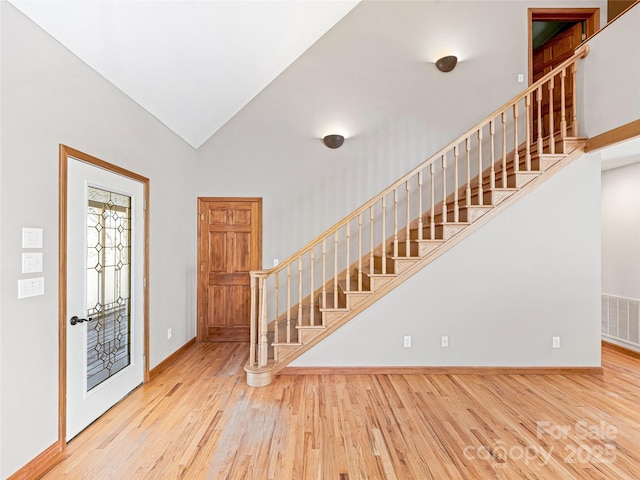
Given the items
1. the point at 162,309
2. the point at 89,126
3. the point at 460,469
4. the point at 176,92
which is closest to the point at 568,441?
the point at 460,469

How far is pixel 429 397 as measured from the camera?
2.98 meters

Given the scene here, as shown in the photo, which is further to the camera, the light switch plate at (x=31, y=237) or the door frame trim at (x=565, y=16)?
the door frame trim at (x=565, y=16)

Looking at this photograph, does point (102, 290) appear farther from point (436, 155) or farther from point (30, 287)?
point (436, 155)

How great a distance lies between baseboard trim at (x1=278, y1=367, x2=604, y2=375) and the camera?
3490 millimetres

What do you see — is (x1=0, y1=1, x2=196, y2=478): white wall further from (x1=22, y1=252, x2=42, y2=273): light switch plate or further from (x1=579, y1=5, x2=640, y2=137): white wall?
(x1=579, y1=5, x2=640, y2=137): white wall

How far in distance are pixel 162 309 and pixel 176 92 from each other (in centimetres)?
227

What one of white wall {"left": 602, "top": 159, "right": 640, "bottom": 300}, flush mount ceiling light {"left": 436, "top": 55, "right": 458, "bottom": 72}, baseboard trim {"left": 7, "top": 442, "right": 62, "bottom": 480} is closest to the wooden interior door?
baseboard trim {"left": 7, "top": 442, "right": 62, "bottom": 480}

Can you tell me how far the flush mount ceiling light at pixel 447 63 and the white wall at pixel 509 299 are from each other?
79.4 inches

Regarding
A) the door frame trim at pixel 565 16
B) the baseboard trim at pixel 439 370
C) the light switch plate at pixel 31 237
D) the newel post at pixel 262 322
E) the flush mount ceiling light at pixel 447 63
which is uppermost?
the door frame trim at pixel 565 16

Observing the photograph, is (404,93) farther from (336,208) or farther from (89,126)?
(89,126)

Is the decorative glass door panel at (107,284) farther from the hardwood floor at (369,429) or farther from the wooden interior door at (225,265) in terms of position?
the wooden interior door at (225,265)

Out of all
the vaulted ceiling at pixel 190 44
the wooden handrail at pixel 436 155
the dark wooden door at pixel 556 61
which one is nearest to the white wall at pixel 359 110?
the vaulted ceiling at pixel 190 44

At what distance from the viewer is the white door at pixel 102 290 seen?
2.36 m

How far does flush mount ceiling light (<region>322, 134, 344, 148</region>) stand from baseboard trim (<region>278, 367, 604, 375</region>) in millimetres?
2816
